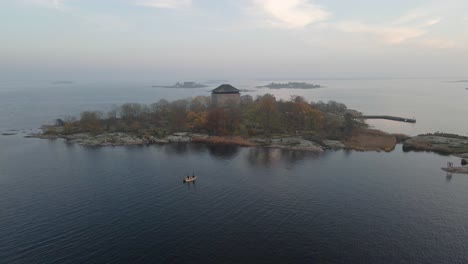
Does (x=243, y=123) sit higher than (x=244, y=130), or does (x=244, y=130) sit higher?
(x=243, y=123)

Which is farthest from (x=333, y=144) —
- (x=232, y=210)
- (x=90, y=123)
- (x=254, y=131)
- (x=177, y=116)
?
(x=90, y=123)

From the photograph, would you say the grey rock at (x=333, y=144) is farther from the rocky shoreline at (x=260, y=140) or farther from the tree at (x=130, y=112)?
the tree at (x=130, y=112)

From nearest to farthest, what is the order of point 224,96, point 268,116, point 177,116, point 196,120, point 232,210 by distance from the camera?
point 232,210 < point 268,116 < point 196,120 < point 177,116 < point 224,96

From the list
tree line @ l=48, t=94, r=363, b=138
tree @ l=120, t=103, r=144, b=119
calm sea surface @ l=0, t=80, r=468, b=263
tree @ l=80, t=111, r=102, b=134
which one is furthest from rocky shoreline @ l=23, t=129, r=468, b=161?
tree @ l=120, t=103, r=144, b=119

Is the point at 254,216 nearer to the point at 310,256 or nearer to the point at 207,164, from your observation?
the point at 310,256

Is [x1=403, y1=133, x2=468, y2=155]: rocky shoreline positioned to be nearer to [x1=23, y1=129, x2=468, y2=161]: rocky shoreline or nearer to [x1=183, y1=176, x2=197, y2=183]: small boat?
[x1=23, y1=129, x2=468, y2=161]: rocky shoreline

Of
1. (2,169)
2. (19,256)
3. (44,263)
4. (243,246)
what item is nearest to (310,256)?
(243,246)

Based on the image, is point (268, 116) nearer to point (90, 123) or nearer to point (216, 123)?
point (216, 123)

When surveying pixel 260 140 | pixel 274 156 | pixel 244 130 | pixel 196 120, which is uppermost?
pixel 196 120
